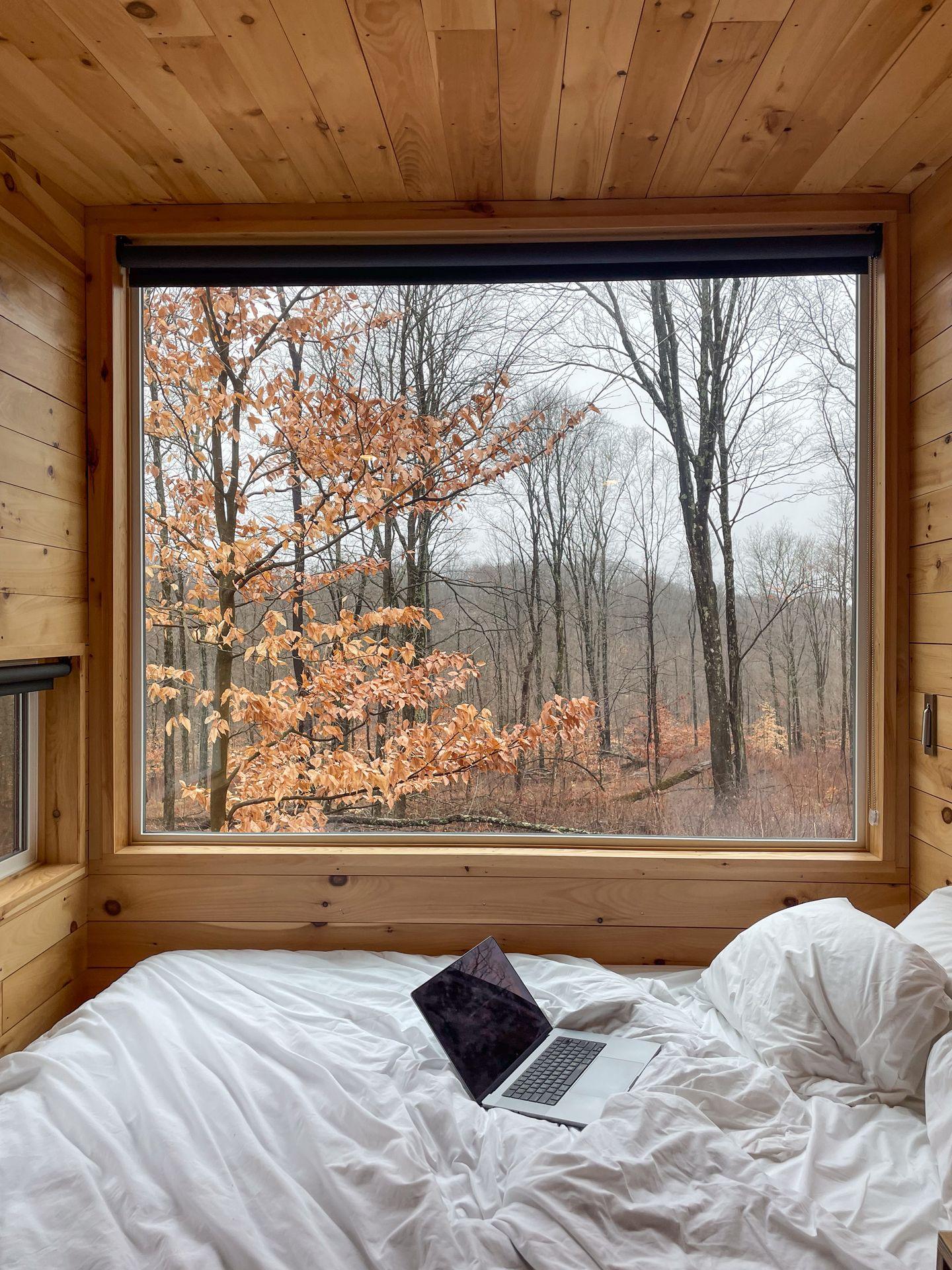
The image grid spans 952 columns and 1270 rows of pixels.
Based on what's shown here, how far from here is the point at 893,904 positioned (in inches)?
81.7

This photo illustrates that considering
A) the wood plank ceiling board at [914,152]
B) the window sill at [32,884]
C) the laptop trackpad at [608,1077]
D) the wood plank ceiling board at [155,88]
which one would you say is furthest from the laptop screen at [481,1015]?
the wood plank ceiling board at [914,152]

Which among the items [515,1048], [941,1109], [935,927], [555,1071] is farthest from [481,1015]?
[935,927]

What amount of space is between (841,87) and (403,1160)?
2.24 m

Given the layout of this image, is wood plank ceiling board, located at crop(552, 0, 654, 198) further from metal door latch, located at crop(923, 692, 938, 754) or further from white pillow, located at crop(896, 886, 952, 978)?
white pillow, located at crop(896, 886, 952, 978)

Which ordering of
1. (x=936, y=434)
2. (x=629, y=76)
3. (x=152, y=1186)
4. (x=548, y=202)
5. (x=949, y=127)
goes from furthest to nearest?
(x=548, y=202), (x=936, y=434), (x=949, y=127), (x=629, y=76), (x=152, y=1186)

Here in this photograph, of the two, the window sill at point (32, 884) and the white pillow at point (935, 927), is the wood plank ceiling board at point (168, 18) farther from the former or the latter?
the white pillow at point (935, 927)

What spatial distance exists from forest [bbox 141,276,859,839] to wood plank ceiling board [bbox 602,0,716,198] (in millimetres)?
333

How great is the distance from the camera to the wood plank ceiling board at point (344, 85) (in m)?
1.46

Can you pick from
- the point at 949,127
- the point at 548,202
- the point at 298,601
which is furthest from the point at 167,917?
the point at 949,127

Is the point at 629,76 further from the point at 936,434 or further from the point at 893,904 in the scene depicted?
the point at 893,904

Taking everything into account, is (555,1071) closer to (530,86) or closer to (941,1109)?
(941,1109)

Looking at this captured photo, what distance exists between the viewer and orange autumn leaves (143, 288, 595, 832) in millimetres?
2268

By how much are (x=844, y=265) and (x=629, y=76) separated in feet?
2.87

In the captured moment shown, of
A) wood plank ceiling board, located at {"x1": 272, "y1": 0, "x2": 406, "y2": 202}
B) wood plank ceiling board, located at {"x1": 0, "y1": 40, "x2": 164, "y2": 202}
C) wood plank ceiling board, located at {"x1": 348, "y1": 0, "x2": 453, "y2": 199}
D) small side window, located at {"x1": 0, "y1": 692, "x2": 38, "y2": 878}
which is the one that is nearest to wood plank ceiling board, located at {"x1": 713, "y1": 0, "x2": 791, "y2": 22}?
wood plank ceiling board, located at {"x1": 348, "y1": 0, "x2": 453, "y2": 199}
